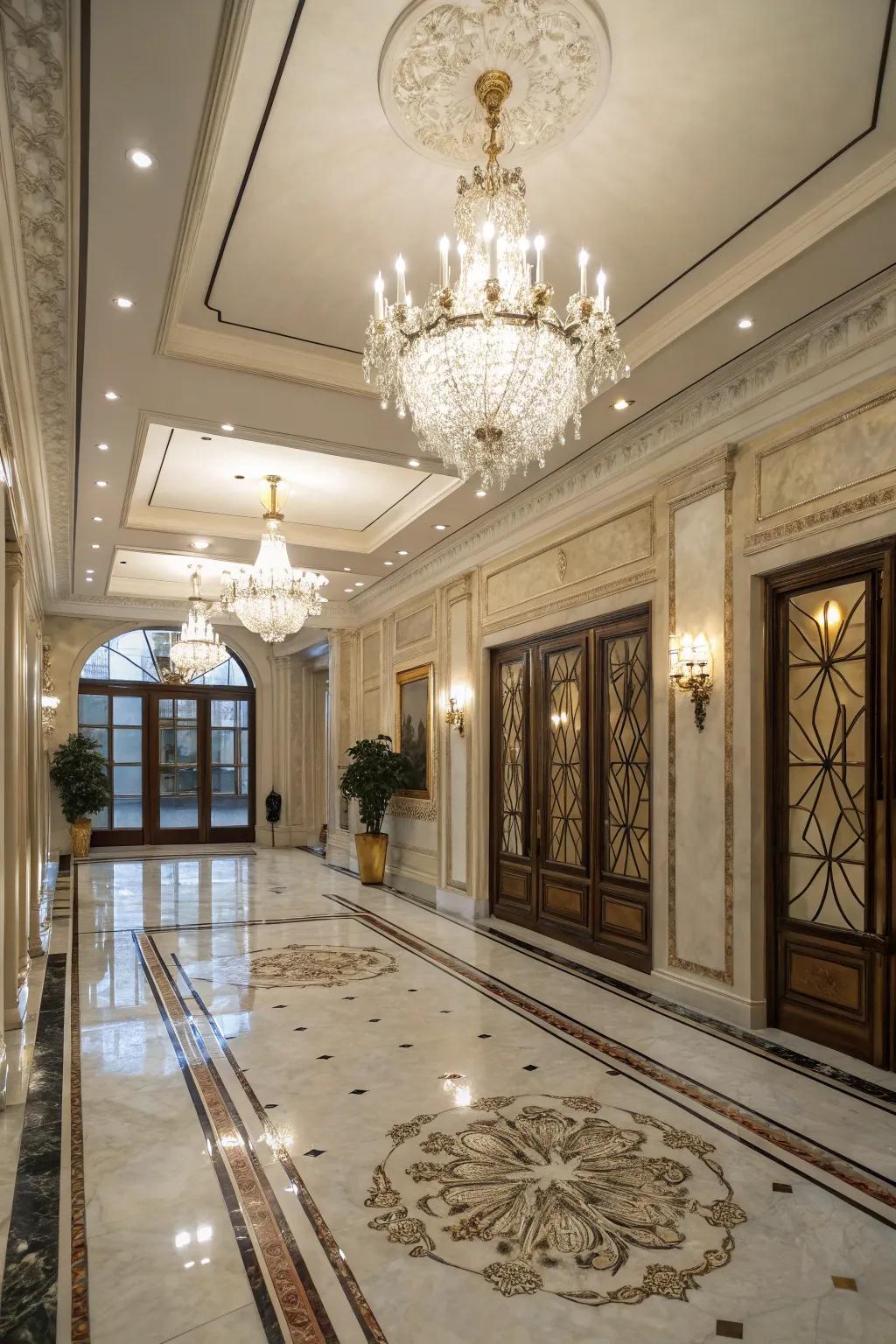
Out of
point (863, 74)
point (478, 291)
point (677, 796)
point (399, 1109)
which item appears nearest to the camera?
point (863, 74)

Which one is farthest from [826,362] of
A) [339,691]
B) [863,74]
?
[339,691]

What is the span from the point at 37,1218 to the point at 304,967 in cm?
363

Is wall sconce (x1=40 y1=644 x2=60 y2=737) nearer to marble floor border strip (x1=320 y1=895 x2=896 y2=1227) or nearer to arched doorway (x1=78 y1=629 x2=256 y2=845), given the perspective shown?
arched doorway (x1=78 y1=629 x2=256 y2=845)

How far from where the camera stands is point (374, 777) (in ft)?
35.3

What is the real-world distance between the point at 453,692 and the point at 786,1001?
5.06 meters

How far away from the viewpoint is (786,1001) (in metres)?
4.99

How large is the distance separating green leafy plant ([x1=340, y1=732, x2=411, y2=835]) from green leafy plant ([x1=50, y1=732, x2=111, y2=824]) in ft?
16.0

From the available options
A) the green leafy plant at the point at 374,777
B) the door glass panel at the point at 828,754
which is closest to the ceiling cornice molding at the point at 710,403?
the door glass panel at the point at 828,754

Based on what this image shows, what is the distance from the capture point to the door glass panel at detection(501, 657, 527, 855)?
8.20 meters

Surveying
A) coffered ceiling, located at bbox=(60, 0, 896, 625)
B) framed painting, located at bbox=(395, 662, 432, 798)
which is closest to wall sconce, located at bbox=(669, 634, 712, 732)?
coffered ceiling, located at bbox=(60, 0, 896, 625)

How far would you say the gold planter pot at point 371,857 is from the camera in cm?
1100

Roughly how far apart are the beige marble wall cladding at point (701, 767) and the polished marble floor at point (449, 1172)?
21.1 inches

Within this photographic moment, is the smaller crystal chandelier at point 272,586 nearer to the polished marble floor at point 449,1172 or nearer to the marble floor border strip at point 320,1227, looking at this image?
the polished marble floor at point 449,1172

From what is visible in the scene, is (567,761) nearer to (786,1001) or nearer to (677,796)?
(677,796)
